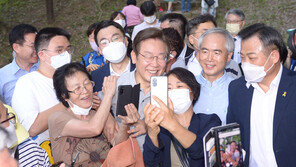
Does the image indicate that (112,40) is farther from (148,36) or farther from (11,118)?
(11,118)

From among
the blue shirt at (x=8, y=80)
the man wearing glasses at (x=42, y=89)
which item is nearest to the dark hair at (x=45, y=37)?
the man wearing glasses at (x=42, y=89)

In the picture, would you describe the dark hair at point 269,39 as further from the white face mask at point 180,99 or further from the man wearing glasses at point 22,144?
the man wearing glasses at point 22,144

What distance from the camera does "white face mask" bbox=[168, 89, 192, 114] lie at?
98.4 inches

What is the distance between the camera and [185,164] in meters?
2.39

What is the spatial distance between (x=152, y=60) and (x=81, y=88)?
0.85m

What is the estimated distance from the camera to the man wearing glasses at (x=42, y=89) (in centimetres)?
292

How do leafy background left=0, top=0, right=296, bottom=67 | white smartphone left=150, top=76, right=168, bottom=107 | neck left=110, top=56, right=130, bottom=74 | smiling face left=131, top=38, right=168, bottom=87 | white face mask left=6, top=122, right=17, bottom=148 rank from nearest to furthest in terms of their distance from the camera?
1. white face mask left=6, top=122, right=17, bottom=148
2. white smartphone left=150, top=76, right=168, bottom=107
3. smiling face left=131, top=38, right=168, bottom=87
4. neck left=110, top=56, right=130, bottom=74
5. leafy background left=0, top=0, right=296, bottom=67

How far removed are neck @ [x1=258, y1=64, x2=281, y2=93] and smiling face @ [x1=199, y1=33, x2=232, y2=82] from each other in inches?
23.1

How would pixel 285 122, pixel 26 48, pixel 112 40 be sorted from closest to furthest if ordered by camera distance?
pixel 285 122, pixel 112 40, pixel 26 48

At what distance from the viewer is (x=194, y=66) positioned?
3846 millimetres

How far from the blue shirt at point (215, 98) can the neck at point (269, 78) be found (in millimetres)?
509

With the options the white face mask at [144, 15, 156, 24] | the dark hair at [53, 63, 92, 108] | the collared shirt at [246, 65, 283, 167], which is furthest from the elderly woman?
the white face mask at [144, 15, 156, 24]

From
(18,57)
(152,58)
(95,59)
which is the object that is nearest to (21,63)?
(18,57)

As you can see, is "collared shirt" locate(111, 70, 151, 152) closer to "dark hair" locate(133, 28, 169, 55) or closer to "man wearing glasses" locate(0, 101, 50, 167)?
"dark hair" locate(133, 28, 169, 55)
